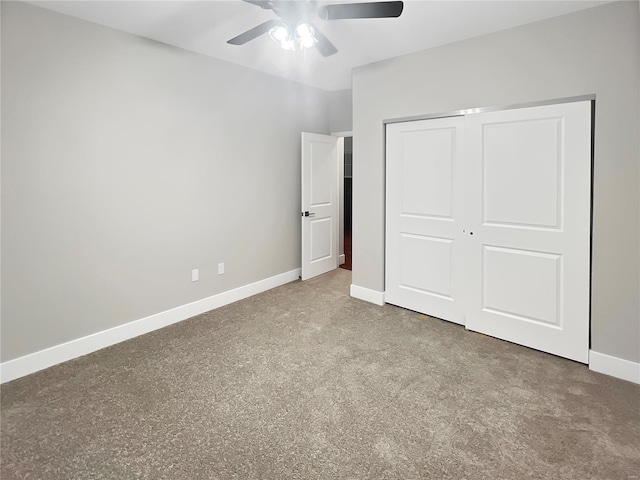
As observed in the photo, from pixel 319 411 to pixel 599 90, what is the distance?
289cm

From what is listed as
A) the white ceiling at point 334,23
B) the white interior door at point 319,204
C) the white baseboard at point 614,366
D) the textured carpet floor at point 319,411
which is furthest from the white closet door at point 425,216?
the white interior door at point 319,204

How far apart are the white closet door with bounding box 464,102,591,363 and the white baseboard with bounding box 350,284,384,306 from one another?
3.14 feet

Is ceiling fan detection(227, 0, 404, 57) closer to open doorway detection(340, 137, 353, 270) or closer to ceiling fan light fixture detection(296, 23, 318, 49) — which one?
ceiling fan light fixture detection(296, 23, 318, 49)

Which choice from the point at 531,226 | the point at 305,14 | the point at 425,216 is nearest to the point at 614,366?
the point at 531,226

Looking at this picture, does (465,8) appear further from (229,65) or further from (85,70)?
(85,70)

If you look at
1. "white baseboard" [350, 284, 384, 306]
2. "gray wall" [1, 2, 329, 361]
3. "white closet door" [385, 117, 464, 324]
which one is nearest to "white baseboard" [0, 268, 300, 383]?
"gray wall" [1, 2, 329, 361]

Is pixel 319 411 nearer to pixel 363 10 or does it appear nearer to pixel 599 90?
pixel 363 10

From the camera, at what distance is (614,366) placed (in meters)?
2.61

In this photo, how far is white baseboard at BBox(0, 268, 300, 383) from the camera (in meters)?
2.65

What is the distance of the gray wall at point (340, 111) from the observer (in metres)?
5.09

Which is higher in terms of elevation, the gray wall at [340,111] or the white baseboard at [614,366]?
the gray wall at [340,111]

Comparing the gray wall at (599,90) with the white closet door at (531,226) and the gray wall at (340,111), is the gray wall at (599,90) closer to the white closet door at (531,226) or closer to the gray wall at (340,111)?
the white closet door at (531,226)

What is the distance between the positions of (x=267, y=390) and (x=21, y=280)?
76.8 inches

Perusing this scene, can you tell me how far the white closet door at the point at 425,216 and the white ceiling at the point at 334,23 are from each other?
732 mm
